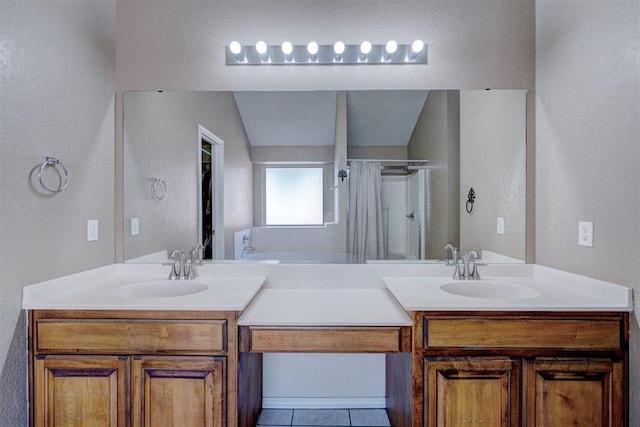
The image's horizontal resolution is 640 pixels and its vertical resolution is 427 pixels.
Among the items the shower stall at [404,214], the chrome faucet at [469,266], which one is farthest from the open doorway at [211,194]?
the chrome faucet at [469,266]

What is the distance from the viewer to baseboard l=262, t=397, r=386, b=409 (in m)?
2.11

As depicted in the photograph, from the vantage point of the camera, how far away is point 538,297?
1.49 metres

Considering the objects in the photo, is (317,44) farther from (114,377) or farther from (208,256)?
(114,377)

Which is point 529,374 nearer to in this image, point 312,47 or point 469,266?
point 469,266

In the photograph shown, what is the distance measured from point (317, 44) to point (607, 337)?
6.17 ft

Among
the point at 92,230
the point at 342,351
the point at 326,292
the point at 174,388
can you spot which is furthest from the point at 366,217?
the point at 92,230

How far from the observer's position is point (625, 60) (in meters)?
1.33

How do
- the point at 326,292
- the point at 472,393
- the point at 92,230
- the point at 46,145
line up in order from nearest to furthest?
the point at 472,393
the point at 46,145
the point at 92,230
the point at 326,292

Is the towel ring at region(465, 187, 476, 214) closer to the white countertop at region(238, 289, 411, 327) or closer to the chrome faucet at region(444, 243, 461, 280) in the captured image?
the chrome faucet at region(444, 243, 461, 280)

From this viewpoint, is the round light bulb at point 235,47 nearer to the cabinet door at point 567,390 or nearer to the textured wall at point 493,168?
the textured wall at point 493,168

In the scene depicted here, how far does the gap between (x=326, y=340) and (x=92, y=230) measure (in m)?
1.29

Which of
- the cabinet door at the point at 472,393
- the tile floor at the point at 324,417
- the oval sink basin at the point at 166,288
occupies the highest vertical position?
the oval sink basin at the point at 166,288

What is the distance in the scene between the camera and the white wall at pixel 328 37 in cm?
192

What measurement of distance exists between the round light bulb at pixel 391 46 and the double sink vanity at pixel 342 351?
1.32 m
